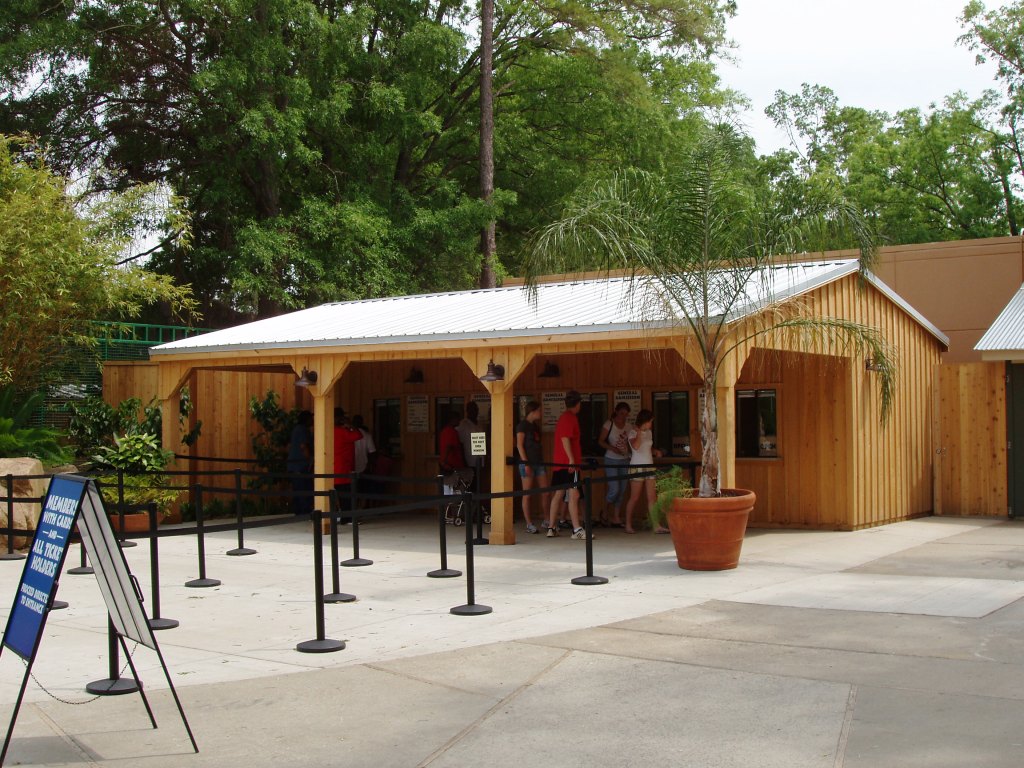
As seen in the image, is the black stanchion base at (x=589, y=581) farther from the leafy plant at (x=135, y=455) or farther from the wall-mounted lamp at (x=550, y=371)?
the leafy plant at (x=135, y=455)

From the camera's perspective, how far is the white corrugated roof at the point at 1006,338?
15594 mm

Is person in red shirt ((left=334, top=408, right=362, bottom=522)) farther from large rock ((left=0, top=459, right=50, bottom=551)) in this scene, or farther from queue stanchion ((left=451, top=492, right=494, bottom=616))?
queue stanchion ((left=451, top=492, right=494, bottom=616))

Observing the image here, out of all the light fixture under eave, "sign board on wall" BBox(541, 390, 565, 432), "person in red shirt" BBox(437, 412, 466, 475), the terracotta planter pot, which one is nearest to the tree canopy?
"person in red shirt" BBox(437, 412, 466, 475)

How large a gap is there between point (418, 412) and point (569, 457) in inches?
199

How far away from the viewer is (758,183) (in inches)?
468

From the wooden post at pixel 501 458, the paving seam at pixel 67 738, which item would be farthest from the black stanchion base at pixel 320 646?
the wooden post at pixel 501 458

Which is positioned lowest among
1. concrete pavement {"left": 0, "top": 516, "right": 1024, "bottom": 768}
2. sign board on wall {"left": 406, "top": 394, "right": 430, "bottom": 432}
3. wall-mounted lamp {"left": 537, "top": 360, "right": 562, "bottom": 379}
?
concrete pavement {"left": 0, "top": 516, "right": 1024, "bottom": 768}

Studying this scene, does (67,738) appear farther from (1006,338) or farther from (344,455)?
(1006,338)

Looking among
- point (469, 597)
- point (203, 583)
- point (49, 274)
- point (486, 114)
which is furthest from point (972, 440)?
point (486, 114)

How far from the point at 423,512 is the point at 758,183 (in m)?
8.69

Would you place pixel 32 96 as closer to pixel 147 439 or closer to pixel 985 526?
pixel 147 439

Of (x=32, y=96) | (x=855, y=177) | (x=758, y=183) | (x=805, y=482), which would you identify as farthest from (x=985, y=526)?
(x=855, y=177)

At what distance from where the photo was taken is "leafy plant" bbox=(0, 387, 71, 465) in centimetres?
1502

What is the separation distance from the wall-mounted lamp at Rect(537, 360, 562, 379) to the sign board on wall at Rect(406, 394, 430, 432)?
2491 mm
